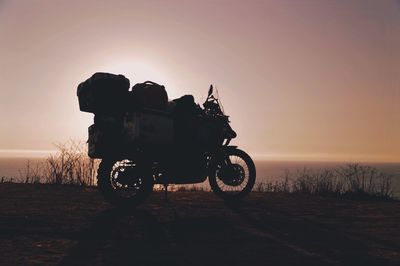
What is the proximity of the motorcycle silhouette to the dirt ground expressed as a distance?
1.19ft

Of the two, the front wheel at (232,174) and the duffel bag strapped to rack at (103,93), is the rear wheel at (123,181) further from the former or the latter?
the front wheel at (232,174)

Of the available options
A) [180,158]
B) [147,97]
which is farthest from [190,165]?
[147,97]

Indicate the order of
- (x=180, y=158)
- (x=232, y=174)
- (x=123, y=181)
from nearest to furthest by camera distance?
(x=123, y=181) → (x=180, y=158) → (x=232, y=174)

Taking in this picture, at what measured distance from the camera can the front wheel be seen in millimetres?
8828

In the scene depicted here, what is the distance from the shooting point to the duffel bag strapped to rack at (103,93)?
7.41 meters

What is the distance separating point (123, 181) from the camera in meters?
7.84

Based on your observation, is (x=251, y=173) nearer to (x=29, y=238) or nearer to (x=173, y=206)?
(x=173, y=206)

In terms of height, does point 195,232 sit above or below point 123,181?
below

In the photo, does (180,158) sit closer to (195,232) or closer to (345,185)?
(195,232)

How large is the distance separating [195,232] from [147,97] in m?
2.73

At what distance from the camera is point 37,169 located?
12.8 m

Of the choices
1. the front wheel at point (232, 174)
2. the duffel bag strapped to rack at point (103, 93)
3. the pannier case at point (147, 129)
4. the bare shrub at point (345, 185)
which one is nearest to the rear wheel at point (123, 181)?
the pannier case at point (147, 129)

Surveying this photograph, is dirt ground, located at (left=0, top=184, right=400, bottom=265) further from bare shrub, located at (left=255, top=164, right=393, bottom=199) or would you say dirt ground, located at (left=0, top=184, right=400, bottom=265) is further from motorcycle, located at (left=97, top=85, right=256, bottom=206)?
bare shrub, located at (left=255, top=164, right=393, bottom=199)

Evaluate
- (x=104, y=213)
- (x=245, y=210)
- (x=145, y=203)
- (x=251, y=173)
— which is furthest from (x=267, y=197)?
(x=104, y=213)
